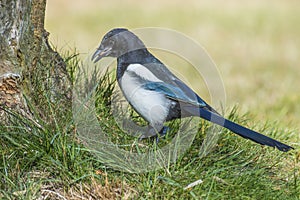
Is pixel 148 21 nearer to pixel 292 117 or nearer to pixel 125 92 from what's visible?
pixel 292 117

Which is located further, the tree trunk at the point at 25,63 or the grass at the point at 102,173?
the tree trunk at the point at 25,63

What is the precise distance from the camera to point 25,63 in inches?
141

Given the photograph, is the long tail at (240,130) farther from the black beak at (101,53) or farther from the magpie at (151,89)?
the black beak at (101,53)

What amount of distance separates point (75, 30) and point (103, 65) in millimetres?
6649

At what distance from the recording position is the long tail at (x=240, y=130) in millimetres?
3490

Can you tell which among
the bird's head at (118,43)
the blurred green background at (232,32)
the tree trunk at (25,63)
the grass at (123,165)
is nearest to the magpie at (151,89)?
the bird's head at (118,43)

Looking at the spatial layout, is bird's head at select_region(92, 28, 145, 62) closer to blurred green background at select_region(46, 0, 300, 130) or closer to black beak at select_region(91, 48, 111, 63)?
black beak at select_region(91, 48, 111, 63)

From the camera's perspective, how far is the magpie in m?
3.61

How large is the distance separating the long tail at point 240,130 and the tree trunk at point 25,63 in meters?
0.75

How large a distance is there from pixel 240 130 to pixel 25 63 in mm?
1195

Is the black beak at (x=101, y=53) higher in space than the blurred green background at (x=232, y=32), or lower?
higher

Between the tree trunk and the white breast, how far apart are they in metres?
0.37

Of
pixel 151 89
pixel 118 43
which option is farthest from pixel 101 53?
pixel 151 89

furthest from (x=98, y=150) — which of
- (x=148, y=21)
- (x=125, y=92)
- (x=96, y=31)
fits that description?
(x=148, y=21)
